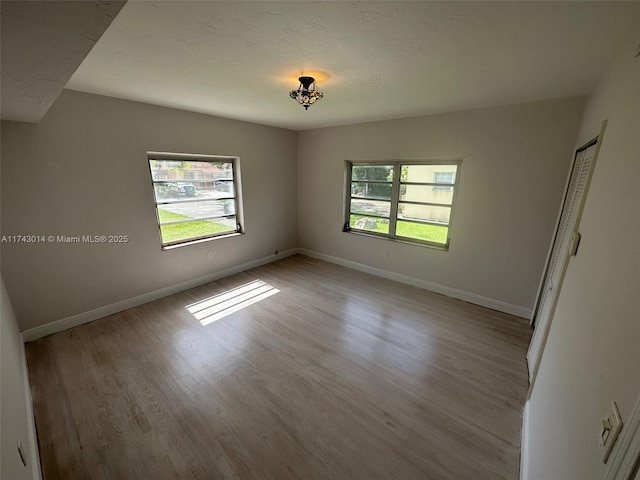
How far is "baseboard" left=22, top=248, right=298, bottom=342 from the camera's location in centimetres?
256

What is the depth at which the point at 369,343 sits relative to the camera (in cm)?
256

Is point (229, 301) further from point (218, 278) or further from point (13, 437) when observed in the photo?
point (13, 437)

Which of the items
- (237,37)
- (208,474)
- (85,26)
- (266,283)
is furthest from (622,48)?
(266,283)

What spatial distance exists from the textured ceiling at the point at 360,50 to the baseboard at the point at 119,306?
2379mm

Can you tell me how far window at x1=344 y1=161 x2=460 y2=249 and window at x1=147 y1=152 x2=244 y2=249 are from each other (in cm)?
202

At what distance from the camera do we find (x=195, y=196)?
3652 mm

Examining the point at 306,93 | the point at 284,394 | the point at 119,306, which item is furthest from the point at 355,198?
the point at 119,306

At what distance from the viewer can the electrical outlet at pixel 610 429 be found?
66cm

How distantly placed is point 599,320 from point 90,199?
404 cm

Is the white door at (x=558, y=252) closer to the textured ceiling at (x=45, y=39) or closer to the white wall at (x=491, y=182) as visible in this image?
the white wall at (x=491, y=182)

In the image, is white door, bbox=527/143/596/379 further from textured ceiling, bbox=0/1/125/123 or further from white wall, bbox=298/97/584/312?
textured ceiling, bbox=0/1/125/123

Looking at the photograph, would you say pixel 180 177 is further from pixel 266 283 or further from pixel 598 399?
pixel 598 399

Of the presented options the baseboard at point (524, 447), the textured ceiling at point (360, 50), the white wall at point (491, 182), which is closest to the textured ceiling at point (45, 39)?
the textured ceiling at point (360, 50)

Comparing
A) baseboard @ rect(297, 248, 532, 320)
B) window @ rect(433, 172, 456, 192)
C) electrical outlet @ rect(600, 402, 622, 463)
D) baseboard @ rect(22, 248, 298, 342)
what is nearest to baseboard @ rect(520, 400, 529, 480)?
electrical outlet @ rect(600, 402, 622, 463)
